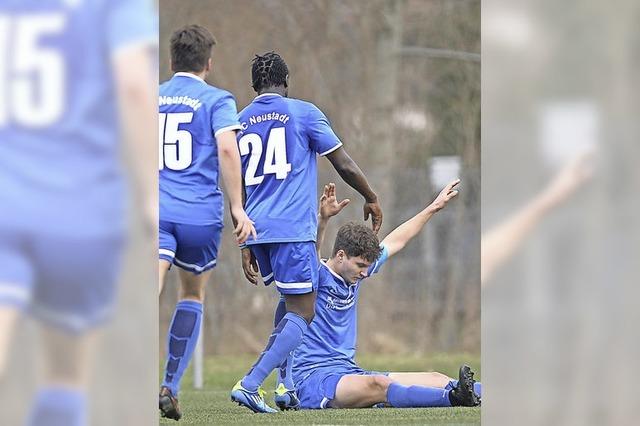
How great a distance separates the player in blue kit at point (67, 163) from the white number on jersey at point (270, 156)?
13.0 ft

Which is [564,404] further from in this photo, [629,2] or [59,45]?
[59,45]

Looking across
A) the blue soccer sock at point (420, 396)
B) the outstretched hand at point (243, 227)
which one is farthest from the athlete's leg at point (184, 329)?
the blue soccer sock at point (420, 396)

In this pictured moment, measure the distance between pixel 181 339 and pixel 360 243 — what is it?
1060mm

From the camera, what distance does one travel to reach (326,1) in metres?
13.9

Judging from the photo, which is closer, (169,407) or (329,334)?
(169,407)

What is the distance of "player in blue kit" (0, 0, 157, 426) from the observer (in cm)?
312

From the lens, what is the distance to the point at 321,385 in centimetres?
700

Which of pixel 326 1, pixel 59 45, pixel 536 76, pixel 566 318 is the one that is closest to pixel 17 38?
pixel 59 45

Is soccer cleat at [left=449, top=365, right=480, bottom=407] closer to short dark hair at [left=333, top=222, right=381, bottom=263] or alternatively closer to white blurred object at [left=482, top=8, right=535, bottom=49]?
short dark hair at [left=333, top=222, right=381, bottom=263]

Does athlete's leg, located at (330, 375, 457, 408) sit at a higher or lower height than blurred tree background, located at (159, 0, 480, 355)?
lower

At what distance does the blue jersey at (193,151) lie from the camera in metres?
6.42

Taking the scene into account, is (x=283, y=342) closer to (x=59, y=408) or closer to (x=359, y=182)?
(x=359, y=182)

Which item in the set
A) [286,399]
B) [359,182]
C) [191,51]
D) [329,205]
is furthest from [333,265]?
[191,51]

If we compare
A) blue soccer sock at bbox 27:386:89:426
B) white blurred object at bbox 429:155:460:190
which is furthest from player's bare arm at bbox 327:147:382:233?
white blurred object at bbox 429:155:460:190
